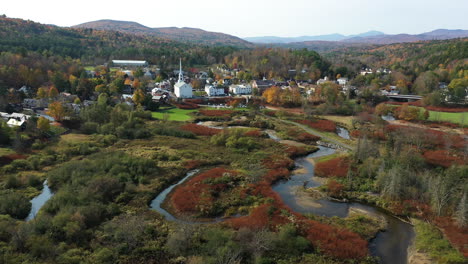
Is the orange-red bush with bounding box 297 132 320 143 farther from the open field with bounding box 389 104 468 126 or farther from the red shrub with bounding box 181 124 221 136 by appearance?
the open field with bounding box 389 104 468 126

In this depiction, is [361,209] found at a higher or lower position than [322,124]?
lower

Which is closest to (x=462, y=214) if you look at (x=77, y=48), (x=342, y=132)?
(x=342, y=132)

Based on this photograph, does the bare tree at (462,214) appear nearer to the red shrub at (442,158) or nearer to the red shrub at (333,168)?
the red shrub at (333,168)

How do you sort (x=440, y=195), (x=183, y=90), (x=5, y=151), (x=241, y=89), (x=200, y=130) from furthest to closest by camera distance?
(x=241, y=89) → (x=183, y=90) → (x=200, y=130) → (x=5, y=151) → (x=440, y=195)

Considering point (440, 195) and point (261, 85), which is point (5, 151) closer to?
point (440, 195)

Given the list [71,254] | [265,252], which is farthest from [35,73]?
[265,252]

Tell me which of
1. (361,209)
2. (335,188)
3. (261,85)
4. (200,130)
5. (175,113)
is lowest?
(361,209)
